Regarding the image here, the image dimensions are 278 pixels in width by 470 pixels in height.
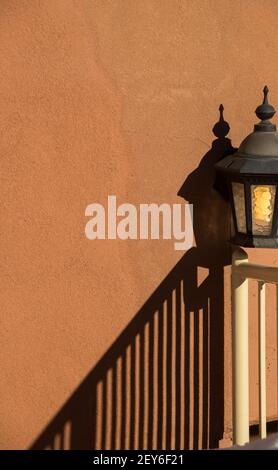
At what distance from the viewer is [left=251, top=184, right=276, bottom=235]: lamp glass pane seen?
4.70 metres

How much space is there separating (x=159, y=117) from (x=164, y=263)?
2.35ft

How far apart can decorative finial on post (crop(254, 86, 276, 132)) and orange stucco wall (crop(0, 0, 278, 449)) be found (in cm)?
25

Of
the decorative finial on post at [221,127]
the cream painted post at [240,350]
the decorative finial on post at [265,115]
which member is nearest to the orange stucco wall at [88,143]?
the decorative finial on post at [221,127]

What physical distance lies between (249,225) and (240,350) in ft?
2.02

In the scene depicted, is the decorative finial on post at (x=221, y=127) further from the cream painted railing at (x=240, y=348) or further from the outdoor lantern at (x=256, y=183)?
the cream painted railing at (x=240, y=348)

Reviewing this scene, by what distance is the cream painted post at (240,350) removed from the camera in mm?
4852

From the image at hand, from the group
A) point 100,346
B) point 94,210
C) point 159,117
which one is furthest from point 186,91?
point 100,346

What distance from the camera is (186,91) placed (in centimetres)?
500

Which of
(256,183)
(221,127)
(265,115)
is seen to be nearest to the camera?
(256,183)

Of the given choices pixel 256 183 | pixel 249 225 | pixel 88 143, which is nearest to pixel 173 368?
pixel 249 225

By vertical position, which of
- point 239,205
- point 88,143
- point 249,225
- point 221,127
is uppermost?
point 221,127

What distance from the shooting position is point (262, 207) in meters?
4.71

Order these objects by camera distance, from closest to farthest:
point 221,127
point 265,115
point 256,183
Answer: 1. point 256,183
2. point 265,115
3. point 221,127

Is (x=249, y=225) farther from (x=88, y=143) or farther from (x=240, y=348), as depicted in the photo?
(x=88, y=143)
